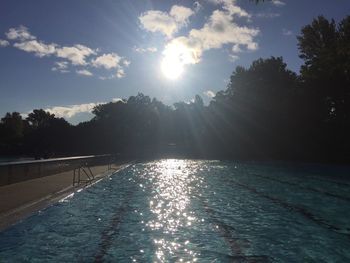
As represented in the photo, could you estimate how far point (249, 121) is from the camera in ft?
167

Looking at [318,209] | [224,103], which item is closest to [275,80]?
[224,103]

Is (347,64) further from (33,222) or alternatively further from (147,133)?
(147,133)

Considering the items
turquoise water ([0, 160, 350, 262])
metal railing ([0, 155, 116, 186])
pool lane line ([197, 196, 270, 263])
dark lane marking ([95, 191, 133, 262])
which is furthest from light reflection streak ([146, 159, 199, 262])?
metal railing ([0, 155, 116, 186])

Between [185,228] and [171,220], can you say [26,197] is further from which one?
[185,228]

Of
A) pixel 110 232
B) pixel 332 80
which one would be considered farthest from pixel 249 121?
pixel 110 232

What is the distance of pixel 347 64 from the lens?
3684 centimetres

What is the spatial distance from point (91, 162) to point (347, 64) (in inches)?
978

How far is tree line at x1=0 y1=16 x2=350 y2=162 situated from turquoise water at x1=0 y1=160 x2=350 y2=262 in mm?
19881

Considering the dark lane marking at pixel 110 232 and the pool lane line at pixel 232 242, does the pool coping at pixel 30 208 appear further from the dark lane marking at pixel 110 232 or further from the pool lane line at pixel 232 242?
the pool lane line at pixel 232 242

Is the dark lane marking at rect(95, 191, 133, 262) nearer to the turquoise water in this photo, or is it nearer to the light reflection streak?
the turquoise water

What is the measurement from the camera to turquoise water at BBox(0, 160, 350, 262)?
23.6 ft

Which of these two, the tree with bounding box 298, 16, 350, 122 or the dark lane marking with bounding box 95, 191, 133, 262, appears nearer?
the dark lane marking with bounding box 95, 191, 133, 262

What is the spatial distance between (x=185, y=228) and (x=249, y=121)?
4275cm

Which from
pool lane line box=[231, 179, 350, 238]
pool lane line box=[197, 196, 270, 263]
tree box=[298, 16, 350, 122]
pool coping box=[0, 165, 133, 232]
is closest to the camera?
pool lane line box=[197, 196, 270, 263]
